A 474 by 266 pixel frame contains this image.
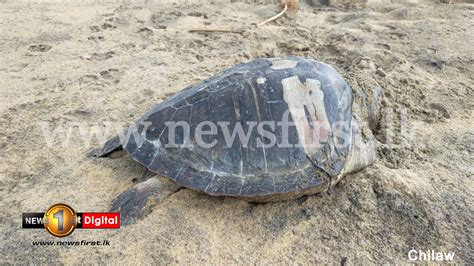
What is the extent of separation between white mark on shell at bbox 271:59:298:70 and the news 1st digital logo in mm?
1456

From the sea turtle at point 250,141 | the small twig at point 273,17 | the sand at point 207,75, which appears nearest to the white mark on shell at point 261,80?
the sea turtle at point 250,141

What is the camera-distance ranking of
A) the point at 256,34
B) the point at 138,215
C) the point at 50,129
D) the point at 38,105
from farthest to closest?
1. the point at 256,34
2. the point at 38,105
3. the point at 50,129
4. the point at 138,215

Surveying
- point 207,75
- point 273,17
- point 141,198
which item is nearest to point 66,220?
point 141,198

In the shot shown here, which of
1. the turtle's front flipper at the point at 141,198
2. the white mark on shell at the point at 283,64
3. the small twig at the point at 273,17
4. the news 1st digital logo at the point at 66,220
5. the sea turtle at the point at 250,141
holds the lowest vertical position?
the news 1st digital logo at the point at 66,220

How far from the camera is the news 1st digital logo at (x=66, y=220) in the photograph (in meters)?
2.29

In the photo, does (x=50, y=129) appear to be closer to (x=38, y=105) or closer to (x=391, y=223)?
(x=38, y=105)

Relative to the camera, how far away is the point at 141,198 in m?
2.37

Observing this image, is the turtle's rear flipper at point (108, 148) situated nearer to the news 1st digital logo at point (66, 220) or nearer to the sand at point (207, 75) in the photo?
the sand at point (207, 75)

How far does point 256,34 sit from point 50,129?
2.64m

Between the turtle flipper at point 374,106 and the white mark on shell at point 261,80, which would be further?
the turtle flipper at point 374,106

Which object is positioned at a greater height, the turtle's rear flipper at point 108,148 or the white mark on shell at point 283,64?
the white mark on shell at point 283,64

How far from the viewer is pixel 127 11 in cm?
532

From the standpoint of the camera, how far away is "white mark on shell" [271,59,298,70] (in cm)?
258

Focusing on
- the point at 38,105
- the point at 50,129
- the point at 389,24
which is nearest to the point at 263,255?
the point at 50,129
